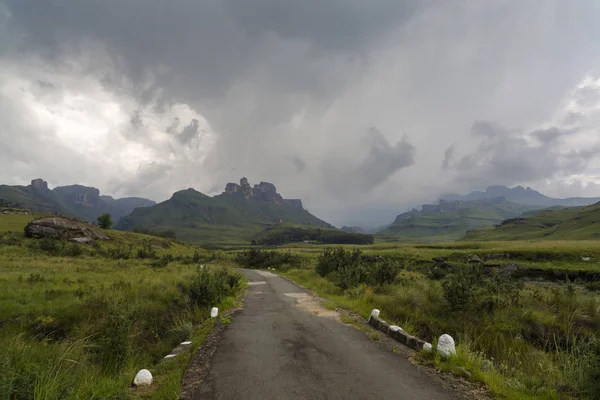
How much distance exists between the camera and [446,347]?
7.59 meters

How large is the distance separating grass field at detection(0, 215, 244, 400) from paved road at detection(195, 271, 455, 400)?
1.09m

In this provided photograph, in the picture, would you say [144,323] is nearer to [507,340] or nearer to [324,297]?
[324,297]

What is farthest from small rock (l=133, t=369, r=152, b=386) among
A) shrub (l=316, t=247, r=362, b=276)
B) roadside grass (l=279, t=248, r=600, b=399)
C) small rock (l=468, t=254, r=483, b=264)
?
small rock (l=468, t=254, r=483, b=264)

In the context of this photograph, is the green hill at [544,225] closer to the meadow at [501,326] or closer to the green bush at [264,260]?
the green bush at [264,260]

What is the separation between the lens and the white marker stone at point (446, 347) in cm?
748

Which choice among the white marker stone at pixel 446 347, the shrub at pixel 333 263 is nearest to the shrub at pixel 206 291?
the white marker stone at pixel 446 347

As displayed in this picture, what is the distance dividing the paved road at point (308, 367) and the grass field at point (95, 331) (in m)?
1.09

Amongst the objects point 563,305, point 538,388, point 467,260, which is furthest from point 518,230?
point 538,388

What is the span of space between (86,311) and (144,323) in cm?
239

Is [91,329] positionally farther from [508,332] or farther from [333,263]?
[333,263]

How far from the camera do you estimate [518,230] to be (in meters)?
154

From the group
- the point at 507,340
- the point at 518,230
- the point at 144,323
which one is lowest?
the point at 144,323

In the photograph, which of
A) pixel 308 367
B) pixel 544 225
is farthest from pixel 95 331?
pixel 544 225

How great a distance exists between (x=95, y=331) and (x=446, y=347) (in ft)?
39.2
